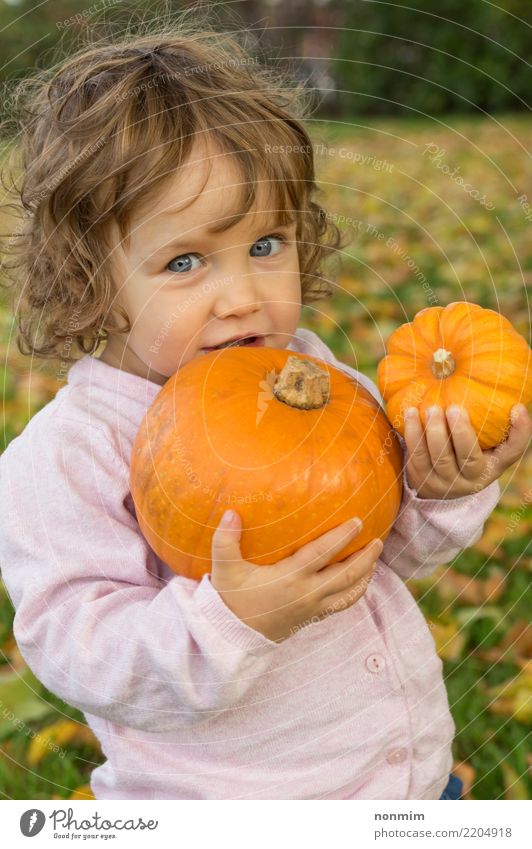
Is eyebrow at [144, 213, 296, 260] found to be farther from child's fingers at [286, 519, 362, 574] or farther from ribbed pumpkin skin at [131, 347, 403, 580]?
child's fingers at [286, 519, 362, 574]

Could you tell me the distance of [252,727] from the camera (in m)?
1.83

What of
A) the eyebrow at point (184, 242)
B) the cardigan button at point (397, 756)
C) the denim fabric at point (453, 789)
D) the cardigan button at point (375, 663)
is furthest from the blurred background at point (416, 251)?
the cardigan button at point (375, 663)

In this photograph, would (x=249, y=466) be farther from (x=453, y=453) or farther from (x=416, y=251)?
(x=416, y=251)

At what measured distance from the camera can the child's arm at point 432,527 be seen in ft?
5.94

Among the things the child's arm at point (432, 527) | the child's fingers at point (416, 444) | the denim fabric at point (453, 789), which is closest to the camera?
the child's fingers at point (416, 444)

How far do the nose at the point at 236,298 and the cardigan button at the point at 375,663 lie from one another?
0.71m

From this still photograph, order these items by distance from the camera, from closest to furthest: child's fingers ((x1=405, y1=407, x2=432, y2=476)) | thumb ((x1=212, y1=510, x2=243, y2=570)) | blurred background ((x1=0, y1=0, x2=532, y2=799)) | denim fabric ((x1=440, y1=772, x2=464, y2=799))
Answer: thumb ((x1=212, y1=510, x2=243, y2=570)) < child's fingers ((x1=405, y1=407, x2=432, y2=476)) < denim fabric ((x1=440, y1=772, x2=464, y2=799)) < blurred background ((x1=0, y1=0, x2=532, y2=799))

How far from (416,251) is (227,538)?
4.79 m

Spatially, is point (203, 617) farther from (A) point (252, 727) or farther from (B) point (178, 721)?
(A) point (252, 727)

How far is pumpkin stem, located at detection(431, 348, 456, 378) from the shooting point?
1588 mm

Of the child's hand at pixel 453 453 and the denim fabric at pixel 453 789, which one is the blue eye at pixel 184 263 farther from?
the denim fabric at pixel 453 789

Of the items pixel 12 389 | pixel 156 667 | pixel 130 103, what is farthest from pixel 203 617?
pixel 12 389

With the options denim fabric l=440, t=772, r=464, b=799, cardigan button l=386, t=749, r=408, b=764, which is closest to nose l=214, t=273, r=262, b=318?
cardigan button l=386, t=749, r=408, b=764

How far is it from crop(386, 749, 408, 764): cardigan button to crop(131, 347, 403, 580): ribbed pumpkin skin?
0.53 meters
